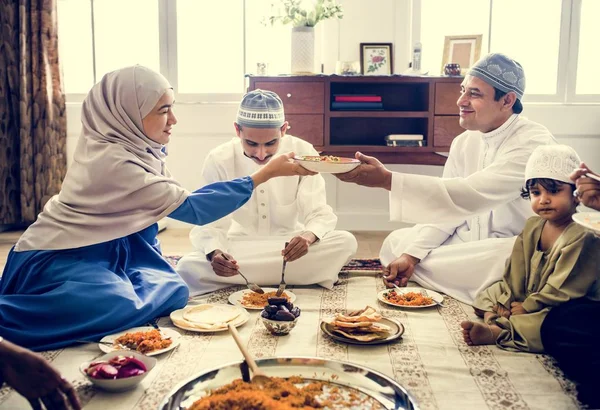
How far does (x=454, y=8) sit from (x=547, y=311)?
3491 mm

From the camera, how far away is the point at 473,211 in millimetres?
2865

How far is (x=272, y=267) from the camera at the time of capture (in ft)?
10.1

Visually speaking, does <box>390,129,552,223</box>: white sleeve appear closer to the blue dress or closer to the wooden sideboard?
the blue dress

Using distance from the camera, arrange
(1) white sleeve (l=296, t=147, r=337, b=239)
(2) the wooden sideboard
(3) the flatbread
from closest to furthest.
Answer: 1. (3) the flatbread
2. (1) white sleeve (l=296, t=147, r=337, b=239)
3. (2) the wooden sideboard

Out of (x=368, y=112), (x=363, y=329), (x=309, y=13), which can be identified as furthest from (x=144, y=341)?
(x=309, y=13)

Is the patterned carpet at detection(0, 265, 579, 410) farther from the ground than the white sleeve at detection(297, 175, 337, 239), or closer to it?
closer to it

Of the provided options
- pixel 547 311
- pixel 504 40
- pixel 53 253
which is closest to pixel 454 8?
pixel 504 40

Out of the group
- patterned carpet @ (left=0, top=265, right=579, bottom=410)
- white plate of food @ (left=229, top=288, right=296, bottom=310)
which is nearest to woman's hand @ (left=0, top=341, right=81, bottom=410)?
patterned carpet @ (left=0, top=265, right=579, bottom=410)

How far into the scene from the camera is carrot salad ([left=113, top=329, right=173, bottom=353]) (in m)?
2.18

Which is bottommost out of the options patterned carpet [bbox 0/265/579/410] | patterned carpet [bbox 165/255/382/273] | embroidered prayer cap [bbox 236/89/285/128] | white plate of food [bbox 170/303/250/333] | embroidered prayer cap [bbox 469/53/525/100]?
patterned carpet [bbox 165/255/382/273]

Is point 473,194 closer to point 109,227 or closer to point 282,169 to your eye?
point 282,169

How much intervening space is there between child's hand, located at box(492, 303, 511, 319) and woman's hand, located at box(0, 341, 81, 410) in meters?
1.63

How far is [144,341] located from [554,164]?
5.16 ft

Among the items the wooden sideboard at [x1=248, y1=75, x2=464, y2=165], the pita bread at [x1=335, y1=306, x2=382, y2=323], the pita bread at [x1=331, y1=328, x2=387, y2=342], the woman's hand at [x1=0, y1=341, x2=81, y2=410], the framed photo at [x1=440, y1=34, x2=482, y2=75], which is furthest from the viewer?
the framed photo at [x1=440, y1=34, x2=482, y2=75]
